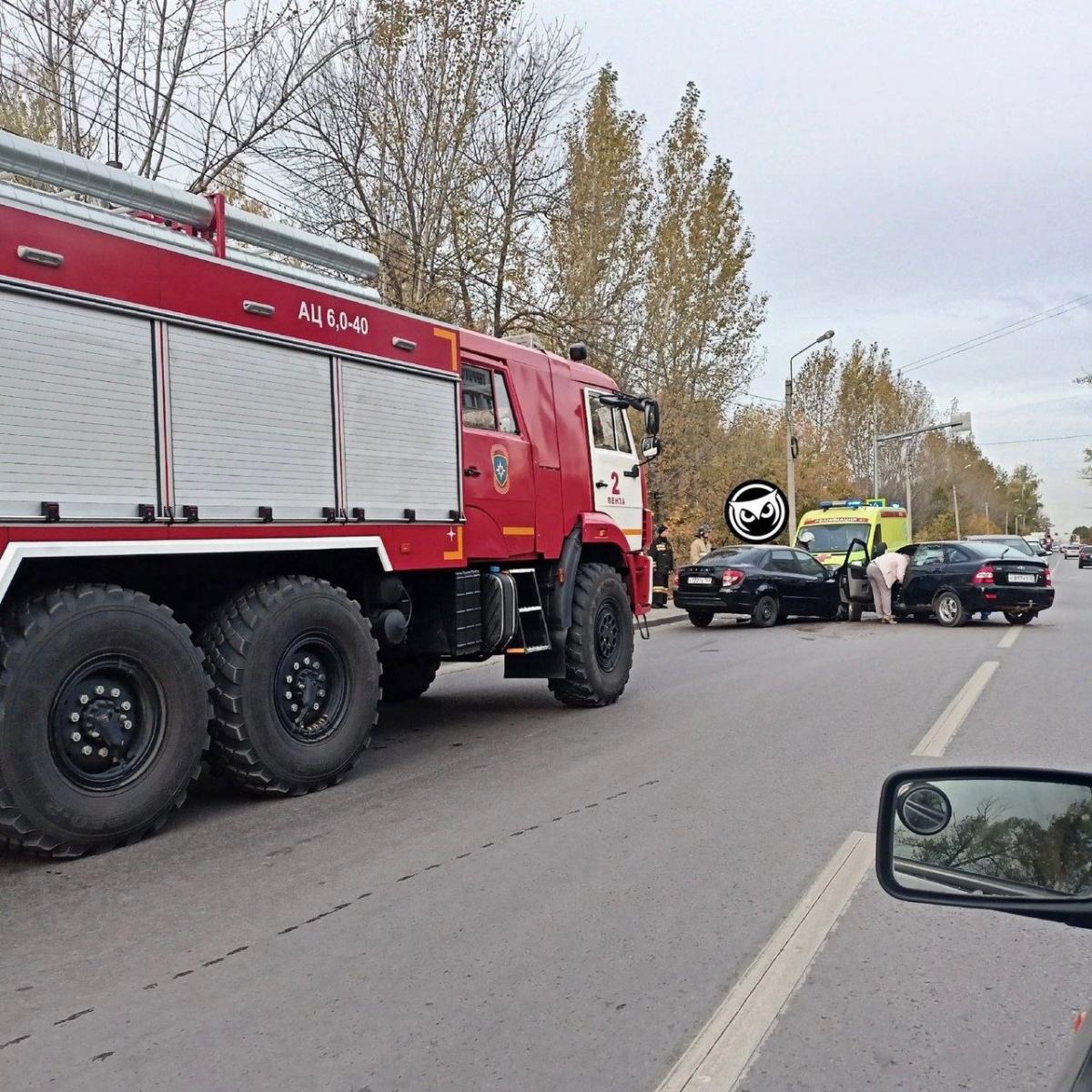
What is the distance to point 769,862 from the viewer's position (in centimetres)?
481

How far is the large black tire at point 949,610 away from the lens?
1823 centimetres

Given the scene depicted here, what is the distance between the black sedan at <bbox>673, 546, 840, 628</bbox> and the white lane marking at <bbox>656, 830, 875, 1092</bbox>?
13975mm

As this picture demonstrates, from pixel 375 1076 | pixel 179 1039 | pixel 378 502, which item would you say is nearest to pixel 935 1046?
pixel 375 1076

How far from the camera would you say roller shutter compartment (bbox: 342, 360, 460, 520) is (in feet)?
21.7

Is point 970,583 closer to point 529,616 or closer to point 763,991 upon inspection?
point 529,616

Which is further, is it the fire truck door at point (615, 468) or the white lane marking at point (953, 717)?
the fire truck door at point (615, 468)

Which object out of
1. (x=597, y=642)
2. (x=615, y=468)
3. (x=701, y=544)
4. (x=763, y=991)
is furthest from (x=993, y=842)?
(x=701, y=544)

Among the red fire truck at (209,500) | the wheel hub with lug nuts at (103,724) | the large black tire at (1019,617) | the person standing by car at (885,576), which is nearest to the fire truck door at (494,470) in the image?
the red fire truck at (209,500)

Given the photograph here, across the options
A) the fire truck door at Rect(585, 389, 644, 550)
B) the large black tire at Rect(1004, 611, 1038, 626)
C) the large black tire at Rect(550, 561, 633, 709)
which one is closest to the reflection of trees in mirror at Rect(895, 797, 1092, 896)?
the large black tire at Rect(550, 561, 633, 709)

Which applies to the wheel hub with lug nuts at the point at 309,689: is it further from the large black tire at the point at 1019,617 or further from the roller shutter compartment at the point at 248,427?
the large black tire at the point at 1019,617

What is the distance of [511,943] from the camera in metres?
3.89

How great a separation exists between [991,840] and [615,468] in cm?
844

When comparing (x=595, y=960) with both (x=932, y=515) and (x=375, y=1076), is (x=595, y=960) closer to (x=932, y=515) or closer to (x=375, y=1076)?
(x=375, y=1076)

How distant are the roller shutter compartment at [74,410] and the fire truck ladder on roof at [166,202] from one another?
681mm
